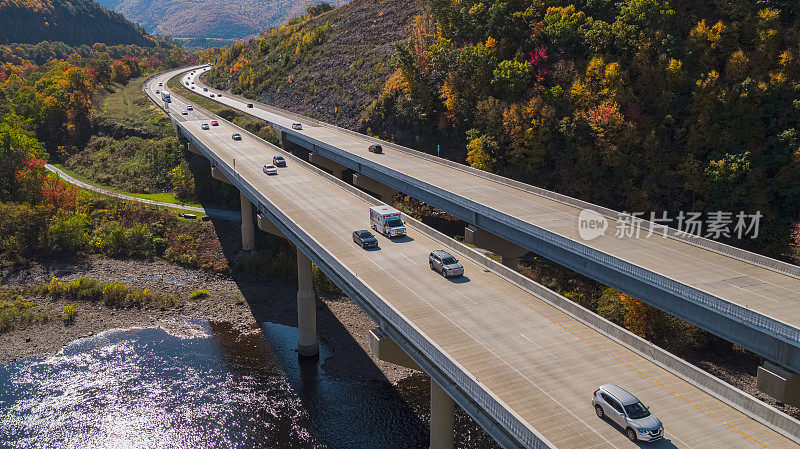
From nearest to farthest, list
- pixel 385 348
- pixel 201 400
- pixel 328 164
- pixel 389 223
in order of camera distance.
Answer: pixel 385 348 < pixel 201 400 < pixel 389 223 < pixel 328 164

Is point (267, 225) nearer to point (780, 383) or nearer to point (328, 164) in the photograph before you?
point (328, 164)

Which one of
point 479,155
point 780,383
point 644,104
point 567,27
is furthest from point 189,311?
point 567,27

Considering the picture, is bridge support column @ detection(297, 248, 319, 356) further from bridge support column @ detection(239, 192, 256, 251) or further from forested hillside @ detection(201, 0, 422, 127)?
forested hillside @ detection(201, 0, 422, 127)

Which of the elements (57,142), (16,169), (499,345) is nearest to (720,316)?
(499,345)

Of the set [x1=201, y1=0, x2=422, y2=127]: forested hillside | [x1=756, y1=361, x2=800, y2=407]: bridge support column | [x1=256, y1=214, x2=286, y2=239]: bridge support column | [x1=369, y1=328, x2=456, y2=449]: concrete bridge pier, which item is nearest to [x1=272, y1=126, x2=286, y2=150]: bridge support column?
[x1=201, y1=0, x2=422, y2=127]: forested hillside

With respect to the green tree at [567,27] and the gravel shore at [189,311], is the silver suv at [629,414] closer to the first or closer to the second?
the gravel shore at [189,311]

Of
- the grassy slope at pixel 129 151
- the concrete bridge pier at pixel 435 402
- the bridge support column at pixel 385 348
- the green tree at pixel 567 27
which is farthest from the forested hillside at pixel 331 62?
the concrete bridge pier at pixel 435 402

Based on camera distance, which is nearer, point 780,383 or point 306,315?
point 780,383
